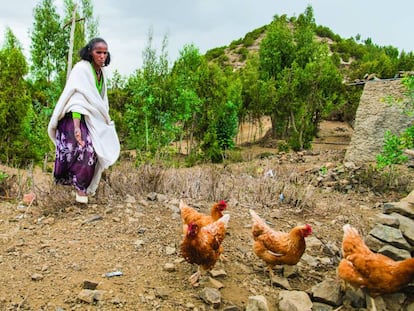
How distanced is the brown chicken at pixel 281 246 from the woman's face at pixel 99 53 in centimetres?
250

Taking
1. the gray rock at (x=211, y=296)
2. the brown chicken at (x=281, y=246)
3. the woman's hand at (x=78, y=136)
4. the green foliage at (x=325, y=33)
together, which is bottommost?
the gray rock at (x=211, y=296)

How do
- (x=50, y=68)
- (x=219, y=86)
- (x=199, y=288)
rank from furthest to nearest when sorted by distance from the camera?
(x=50, y=68) → (x=219, y=86) → (x=199, y=288)

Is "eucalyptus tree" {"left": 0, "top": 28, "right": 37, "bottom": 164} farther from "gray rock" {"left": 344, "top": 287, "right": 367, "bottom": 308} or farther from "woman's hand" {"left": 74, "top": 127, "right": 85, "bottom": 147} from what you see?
"gray rock" {"left": 344, "top": 287, "right": 367, "bottom": 308}

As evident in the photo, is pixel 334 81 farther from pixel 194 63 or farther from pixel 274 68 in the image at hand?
pixel 194 63

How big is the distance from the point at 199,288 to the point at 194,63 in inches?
375

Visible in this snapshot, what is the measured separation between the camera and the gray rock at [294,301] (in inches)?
98.7

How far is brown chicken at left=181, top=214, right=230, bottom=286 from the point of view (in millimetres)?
2666

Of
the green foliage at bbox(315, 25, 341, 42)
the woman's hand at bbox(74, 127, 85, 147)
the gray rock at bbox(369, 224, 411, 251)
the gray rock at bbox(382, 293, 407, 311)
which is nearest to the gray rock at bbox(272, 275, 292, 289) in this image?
the gray rock at bbox(382, 293, 407, 311)

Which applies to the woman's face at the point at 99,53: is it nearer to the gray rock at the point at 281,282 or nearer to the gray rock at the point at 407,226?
the gray rock at the point at 281,282

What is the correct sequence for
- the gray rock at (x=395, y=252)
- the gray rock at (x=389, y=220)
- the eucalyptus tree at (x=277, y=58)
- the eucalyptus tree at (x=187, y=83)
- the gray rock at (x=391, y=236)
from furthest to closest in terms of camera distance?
the eucalyptus tree at (x=277, y=58)
the eucalyptus tree at (x=187, y=83)
the gray rock at (x=389, y=220)
the gray rock at (x=391, y=236)
the gray rock at (x=395, y=252)

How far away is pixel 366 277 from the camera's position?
249cm

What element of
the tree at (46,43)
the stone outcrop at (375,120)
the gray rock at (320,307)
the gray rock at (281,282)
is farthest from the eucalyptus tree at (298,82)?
the gray rock at (320,307)

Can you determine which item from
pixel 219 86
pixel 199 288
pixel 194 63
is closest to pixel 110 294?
pixel 199 288

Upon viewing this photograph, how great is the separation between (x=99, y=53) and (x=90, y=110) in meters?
0.63
